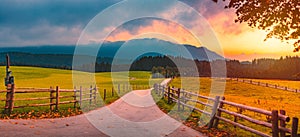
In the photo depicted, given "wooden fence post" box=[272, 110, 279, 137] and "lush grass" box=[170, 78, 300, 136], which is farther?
"lush grass" box=[170, 78, 300, 136]

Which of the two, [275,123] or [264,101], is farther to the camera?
[264,101]

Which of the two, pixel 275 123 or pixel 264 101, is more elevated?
pixel 275 123

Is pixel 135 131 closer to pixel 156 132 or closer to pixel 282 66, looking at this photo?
pixel 156 132

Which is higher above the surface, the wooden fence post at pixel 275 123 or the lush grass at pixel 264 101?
the wooden fence post at pixel 275 123

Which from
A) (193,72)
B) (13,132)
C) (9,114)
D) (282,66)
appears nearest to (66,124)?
(13,132)

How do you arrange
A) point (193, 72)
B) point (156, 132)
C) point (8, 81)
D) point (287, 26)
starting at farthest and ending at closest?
point (193, 72) < point (8, 81) < point (287, 26) < point (156, 132)

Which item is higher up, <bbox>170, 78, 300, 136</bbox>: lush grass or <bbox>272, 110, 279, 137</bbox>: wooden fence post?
<bbox>272, 110, 279, 137</bbox>: wooden fence post

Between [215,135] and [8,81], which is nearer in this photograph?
[215,135]

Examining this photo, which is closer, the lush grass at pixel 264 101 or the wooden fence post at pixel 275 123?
the wooden fence post at pixel 275 123

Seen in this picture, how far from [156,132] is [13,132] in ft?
16.3

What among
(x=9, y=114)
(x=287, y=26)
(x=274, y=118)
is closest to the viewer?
(x=274, y=118)

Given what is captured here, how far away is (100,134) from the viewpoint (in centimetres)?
1205

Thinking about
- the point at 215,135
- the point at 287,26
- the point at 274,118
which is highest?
the point at 287,26

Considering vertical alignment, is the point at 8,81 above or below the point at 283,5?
below
